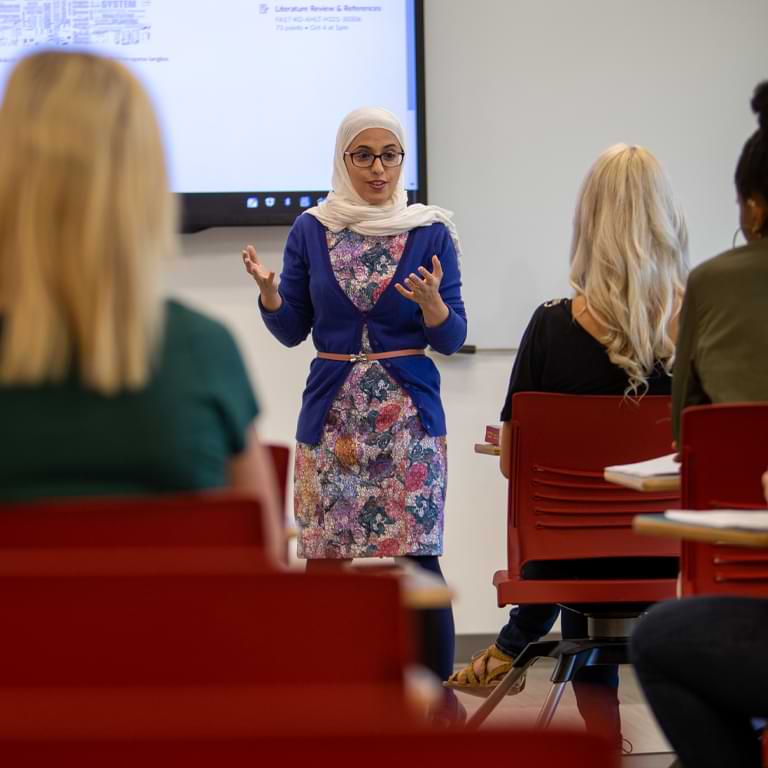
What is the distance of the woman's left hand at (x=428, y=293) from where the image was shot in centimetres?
319

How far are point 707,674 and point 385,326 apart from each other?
176 centimetres

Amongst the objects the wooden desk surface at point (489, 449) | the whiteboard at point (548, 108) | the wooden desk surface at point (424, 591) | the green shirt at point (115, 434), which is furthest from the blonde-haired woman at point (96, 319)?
the whiteboard at point (548, 108)

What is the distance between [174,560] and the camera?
116 cm

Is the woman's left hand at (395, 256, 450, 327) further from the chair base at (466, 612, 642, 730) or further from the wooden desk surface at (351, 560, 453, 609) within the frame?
the wooden desk surface at (351, 560, 453, 609)

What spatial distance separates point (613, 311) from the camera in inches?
117

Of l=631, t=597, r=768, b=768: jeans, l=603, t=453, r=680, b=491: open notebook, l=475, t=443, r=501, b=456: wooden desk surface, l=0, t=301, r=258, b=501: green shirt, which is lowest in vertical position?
l=631, t=597, r=768, b=768: jeans

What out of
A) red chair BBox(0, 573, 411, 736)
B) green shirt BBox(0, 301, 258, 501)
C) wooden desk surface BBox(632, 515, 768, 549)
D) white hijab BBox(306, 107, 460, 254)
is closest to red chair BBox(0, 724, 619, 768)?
red chair BBox(0, 573, 411, 736)

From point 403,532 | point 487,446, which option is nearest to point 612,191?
point 487,446

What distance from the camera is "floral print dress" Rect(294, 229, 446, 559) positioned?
3.31 meters

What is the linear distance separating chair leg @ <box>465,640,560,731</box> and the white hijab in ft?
3.84

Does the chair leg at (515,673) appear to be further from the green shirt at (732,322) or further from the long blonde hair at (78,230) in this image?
the long blonde hair at (78,230)

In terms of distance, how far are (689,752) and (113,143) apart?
1.16m

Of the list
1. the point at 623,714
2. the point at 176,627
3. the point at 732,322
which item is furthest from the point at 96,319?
the point at 623,714

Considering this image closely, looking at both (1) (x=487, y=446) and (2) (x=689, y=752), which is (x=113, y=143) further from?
(1) (x=487, y=446)
